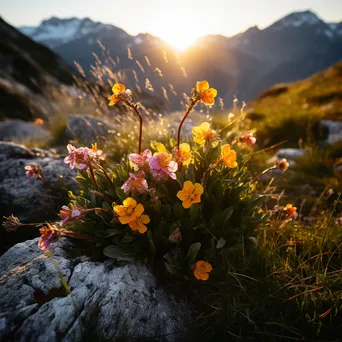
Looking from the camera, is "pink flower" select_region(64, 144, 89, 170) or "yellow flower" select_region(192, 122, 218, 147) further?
"yellow flower" select_region(192, 122, 218, 147)

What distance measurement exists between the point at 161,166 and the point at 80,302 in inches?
38.2

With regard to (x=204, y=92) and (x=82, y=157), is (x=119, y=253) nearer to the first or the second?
(x=82, y=157)

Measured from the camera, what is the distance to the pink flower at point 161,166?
1.88 metres

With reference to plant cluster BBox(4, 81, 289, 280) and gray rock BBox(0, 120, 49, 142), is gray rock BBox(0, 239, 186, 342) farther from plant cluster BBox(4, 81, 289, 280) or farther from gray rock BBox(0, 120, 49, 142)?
gray rock BBox(0, 120, 49, 142)

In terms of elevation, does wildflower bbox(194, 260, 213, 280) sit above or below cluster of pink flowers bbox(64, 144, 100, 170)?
below

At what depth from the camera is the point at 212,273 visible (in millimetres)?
2182

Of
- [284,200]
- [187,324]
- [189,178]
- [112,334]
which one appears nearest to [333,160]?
[284,200]

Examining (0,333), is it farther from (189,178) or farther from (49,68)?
(49,68)

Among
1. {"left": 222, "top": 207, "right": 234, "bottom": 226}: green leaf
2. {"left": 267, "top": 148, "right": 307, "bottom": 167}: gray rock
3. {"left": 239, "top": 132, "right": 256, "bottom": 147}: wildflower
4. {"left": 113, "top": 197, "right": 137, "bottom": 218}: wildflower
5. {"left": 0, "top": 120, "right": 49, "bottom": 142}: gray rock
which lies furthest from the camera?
{"left": 0, "top": 120, "right": 49, "bottom": 142}: gray rock

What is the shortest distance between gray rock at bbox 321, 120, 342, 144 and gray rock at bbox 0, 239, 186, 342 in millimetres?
5660

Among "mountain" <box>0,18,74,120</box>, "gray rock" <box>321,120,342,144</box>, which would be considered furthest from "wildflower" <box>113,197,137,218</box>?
"mountain" <box>0,18,74,120</box>

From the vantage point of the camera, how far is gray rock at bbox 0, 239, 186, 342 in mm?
1554

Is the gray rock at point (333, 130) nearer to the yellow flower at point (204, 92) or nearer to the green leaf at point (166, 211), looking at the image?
the yellow flower at point (204, 92)

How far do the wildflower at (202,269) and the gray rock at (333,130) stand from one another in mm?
5315
